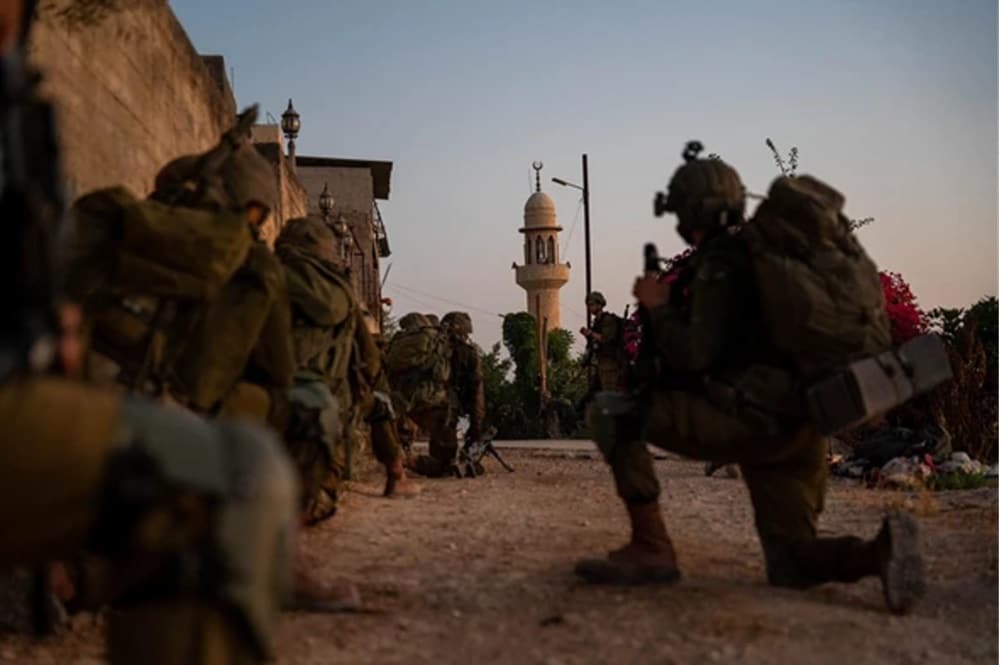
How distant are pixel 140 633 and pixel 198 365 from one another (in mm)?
2258

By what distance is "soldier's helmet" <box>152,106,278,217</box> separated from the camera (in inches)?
180

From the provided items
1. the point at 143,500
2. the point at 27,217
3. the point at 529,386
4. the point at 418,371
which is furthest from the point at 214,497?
the point at 529,386

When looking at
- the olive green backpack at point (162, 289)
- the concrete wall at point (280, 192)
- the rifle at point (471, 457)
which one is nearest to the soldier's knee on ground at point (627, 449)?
the olive green backpack at point (162, 289)

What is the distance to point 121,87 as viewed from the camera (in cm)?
682

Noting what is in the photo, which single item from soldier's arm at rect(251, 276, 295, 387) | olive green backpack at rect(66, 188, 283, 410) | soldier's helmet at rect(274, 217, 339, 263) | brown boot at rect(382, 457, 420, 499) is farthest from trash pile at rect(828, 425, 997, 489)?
olive green backpack at rect(66, 188, 283, 410)

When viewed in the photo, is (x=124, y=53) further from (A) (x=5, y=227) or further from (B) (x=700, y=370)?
(A) (x=5, y=227)

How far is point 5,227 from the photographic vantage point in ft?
6.71

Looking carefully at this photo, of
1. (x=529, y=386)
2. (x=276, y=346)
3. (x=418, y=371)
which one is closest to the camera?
(x=276, y=346)

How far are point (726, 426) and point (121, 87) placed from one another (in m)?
3.80

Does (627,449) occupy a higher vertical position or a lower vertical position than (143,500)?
higher

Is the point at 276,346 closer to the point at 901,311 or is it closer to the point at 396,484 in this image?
the point at 396,484

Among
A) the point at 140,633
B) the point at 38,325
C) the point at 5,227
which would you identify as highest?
the point at 5,227

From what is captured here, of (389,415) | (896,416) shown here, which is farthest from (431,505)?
(896,416)

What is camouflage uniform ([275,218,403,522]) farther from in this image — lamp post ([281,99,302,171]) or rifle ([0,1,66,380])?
lamp post ([281,99,302,171])
